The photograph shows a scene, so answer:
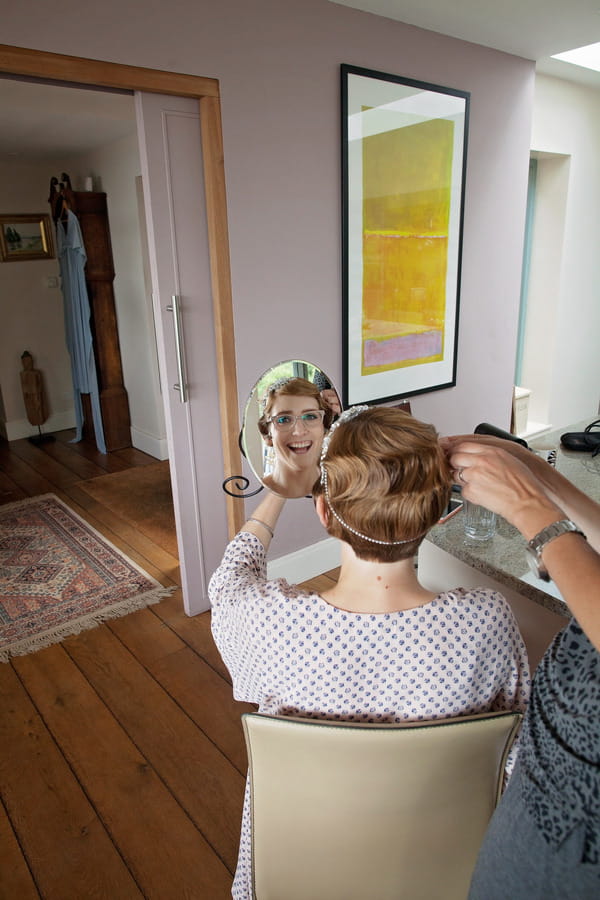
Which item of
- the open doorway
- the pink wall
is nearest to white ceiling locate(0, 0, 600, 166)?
the pink wall

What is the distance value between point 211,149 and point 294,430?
1.50 meters

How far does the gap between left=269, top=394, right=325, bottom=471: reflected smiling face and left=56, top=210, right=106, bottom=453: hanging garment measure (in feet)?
12.6

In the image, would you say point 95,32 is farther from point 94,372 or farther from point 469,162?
point 94,372

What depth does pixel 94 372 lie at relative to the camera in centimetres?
464

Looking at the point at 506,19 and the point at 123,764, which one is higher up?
the point at 506,19

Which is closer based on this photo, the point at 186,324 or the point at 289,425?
the point at 289,425

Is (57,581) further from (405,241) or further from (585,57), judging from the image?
(585,57)

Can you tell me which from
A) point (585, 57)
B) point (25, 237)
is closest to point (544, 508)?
point (585, 57)

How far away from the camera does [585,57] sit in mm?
3395

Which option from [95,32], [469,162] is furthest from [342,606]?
[469,162]

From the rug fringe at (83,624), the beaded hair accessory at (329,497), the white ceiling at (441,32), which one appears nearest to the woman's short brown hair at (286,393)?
the beaded hair accessory at (329,497)

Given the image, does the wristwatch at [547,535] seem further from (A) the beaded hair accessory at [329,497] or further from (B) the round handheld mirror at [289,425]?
(B) the round handheld mirror at [289,425]

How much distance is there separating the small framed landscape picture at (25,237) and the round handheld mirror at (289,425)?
Answer: 4.53 meters

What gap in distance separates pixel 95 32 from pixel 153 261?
2.24 feet
